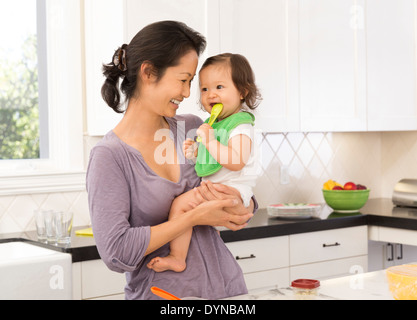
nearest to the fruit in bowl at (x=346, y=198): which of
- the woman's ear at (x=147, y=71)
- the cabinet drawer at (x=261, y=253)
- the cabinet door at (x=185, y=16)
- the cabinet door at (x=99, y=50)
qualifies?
the cabinet drawer at (x=261, y=253)

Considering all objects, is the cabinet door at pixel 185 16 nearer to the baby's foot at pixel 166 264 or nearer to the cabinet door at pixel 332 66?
Answer: the cabinet door at pixel 332 66

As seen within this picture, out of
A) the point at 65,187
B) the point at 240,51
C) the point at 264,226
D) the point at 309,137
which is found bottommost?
the point at 264,226

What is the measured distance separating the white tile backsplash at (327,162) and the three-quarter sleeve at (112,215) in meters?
1.45

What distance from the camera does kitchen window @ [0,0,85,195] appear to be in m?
2.76

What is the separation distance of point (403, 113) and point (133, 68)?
96.9 inches

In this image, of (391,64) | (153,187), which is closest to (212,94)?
(153,187)

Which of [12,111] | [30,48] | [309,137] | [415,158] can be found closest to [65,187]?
[12,111]

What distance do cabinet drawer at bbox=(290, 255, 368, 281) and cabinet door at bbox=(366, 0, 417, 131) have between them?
79 cm

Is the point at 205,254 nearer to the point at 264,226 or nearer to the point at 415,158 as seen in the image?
the point at 264,226

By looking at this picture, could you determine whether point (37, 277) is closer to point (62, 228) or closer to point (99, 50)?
point (62, 228)

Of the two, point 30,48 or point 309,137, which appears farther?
point 309,137

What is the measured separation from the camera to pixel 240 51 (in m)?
2.86

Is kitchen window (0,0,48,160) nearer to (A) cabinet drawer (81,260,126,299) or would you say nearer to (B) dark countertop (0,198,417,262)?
(B) dark countertop (0,198,417,262)

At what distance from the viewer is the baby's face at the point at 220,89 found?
1748 mm
